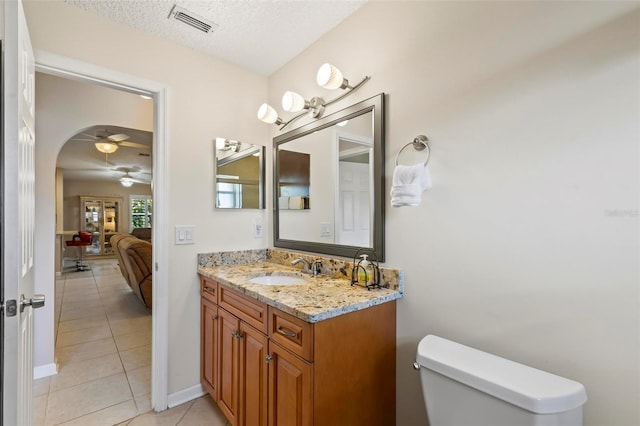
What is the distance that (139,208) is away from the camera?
34.7 ft

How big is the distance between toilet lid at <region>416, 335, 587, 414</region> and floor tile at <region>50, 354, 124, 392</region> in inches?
100

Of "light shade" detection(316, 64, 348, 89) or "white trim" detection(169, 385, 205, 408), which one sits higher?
"light shade" detection(316, 64, 348, 89)

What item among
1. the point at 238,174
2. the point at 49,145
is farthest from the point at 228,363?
the point at 49,145

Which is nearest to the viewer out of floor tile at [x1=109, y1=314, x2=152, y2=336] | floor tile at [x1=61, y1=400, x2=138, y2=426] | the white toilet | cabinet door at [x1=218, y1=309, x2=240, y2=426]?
the white toilet

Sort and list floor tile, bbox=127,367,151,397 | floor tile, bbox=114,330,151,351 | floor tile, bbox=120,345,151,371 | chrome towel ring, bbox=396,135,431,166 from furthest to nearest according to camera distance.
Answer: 1. floor tile, bbox=114,330,151,351
2. floor tile, bbox=120,345,151,371
3. floor tile, bbox=127,367,151,397
4. chrome towel ring, bbox=396,135,431,166

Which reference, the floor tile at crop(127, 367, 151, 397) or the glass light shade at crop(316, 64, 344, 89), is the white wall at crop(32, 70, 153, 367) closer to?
the floor tile at crop(127, 367, 151, 397)

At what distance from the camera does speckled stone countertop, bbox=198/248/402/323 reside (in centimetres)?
119

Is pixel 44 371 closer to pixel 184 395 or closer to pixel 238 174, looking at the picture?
pixel 184 395

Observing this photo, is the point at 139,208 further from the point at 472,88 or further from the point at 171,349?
the point at 472,88

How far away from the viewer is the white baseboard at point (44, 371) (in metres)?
2.26

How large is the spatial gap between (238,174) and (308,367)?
5.13 feet

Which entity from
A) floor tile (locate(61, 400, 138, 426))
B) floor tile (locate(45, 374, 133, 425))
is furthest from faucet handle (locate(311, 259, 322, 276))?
floor tile (locate(45, 374, 133, 425))

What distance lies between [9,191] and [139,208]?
434 inches

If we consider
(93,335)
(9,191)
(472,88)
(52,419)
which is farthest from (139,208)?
(472,88)
